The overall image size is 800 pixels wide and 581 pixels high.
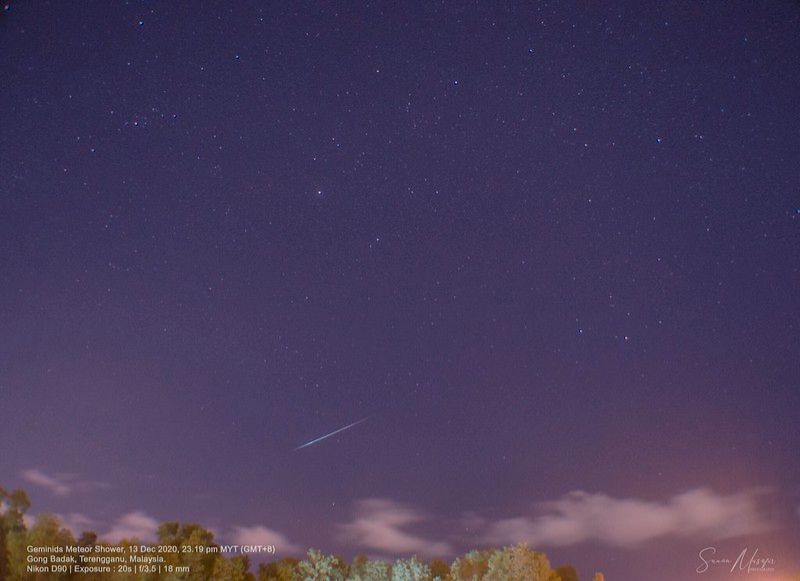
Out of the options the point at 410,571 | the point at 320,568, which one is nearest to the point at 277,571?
the point at 320,568

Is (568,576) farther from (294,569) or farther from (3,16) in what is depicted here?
(3,16)

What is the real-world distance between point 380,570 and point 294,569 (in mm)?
6105

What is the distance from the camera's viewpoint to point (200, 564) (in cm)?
3997

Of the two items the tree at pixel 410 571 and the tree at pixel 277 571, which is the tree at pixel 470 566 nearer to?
the tree at pixel 410 571

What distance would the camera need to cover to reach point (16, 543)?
37.0m

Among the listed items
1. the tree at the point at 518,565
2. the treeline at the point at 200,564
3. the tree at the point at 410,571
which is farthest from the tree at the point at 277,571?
the tree at the point at 518,565

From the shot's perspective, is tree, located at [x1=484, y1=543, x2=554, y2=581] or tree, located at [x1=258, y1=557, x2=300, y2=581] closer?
tree, located at [x1=484, y1=543, x2=554, y2=581]

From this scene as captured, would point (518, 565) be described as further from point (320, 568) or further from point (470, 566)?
point (320, 568)

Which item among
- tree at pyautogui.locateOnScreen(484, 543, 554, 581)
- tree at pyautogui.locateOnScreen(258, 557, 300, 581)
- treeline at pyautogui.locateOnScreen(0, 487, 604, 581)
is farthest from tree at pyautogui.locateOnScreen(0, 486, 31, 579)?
tree at pyautogui.locateOnScreen(484, 543, 554, 581)

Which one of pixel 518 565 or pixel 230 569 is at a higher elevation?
pixel 230 569

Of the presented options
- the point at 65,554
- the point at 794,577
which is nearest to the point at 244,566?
the point at 65,554

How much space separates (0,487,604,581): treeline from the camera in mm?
36156

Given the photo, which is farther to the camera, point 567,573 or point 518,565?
point 567,573

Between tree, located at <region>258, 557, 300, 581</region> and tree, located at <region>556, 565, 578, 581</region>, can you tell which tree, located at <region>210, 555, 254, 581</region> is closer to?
tree, located at <region>258, 557, 300, 581</region>
